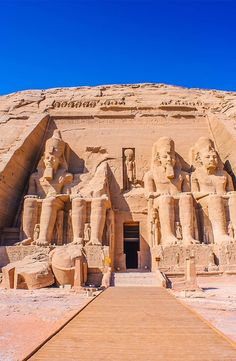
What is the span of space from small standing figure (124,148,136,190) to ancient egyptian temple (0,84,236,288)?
0.14 ft

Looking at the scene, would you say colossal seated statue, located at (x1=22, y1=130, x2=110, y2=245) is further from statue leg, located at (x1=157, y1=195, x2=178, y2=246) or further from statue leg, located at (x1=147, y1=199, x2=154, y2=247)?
statue leg, located at (x1=157, y1=195, x2=178, y2=246)

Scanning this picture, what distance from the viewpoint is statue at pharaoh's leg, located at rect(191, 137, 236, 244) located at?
10206 mm

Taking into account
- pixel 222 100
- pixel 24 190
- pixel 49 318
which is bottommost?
pixel 49 318

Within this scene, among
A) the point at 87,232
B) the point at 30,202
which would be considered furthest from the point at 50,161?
the point at 87,232

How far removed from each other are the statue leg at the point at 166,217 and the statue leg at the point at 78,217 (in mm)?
2516

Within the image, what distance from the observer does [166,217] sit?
1038cm

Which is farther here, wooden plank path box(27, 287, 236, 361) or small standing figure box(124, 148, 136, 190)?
small standing figure box(124, 148, 136, 190)

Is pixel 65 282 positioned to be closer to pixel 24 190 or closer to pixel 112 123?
pixel 24 190

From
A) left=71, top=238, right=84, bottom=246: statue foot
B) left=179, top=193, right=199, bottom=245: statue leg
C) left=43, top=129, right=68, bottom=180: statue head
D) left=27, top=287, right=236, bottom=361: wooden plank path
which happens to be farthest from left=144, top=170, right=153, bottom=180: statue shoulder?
left=27, top=287, right=236, bottom=361: wooden plank path

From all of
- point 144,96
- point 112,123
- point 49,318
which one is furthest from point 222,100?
point 49,318

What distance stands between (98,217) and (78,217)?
0.65 meters

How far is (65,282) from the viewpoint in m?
7.59

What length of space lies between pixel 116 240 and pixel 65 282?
4078mm

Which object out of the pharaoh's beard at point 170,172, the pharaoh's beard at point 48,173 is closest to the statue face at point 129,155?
the pharaoh's beard at point 170,172
